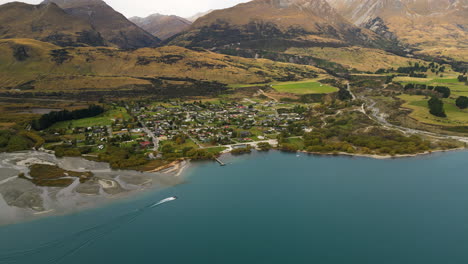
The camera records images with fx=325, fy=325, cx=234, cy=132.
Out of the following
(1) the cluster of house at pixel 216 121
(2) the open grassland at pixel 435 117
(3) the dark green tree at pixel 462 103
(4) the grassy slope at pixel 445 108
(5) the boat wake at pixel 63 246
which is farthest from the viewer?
(3) the dark green tree at pixel 462 103

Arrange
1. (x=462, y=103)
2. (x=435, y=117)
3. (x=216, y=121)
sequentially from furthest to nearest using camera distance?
(x=462, y=103) → (x=216, y=121) → (x=435, y=117)

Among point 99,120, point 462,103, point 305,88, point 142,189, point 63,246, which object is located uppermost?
point 462,103

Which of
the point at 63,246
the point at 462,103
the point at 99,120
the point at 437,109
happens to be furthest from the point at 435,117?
the point at 99,120

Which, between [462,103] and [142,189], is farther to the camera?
[462,103]

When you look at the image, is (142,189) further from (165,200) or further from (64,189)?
(64,189)

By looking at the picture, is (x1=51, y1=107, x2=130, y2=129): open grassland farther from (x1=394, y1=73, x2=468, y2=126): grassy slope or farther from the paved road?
(x1=394, y1=73, x2=468, y2=126): grassy slope

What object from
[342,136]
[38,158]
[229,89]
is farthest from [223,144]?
[229,89]

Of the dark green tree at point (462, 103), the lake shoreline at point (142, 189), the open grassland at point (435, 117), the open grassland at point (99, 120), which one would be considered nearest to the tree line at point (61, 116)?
the open grassland at point (99, 120)

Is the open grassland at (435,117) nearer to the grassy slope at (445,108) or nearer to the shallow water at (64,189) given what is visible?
the grassy slope at (445,108)
